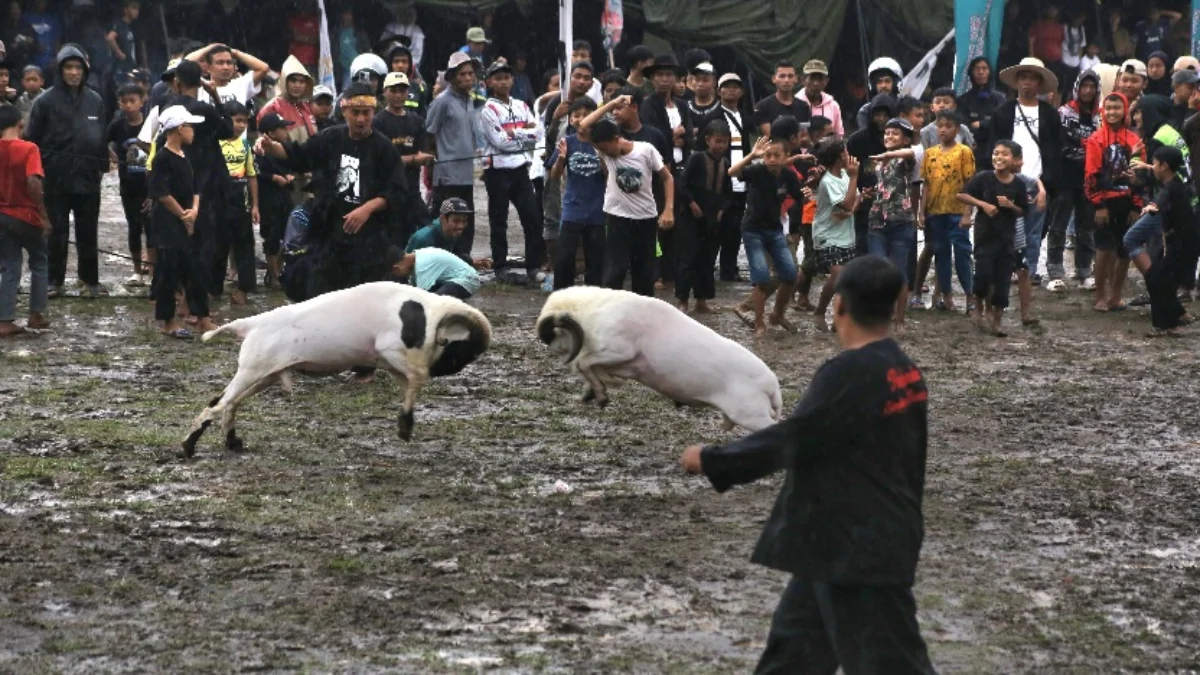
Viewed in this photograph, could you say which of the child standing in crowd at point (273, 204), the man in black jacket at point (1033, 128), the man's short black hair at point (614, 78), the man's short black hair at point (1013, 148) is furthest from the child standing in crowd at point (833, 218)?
the child standing in crowd at point (273, 204)

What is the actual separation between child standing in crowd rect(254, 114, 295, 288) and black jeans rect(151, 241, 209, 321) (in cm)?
169

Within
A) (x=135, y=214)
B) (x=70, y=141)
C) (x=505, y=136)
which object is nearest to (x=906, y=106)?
(x=505, y=136)

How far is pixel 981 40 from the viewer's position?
19.7m

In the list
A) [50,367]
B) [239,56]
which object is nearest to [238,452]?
[50,367]

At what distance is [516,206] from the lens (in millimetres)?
15656

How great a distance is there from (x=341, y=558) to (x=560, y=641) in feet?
4.34

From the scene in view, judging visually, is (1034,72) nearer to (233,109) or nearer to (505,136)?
(505,136)

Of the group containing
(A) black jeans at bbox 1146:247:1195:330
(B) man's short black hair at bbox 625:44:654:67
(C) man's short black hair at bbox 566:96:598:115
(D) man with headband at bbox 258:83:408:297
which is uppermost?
(B) man's short black hair at bbox 625:44:654:67

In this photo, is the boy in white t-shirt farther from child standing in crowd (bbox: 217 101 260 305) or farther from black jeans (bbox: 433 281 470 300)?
child standing in crowd (bbox: 217 101 260 305)

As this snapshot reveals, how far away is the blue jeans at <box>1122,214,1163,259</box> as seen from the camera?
46.2 feet

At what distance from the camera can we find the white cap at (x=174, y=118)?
1243 centimetres

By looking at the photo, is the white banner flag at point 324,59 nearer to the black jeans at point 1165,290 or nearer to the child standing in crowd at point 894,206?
the child standing in crowd at point 894,206

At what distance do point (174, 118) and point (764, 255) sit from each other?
4.16m

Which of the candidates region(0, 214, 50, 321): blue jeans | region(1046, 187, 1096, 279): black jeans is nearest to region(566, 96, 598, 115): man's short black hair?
region(0, 214, 50, 321): blue jeans
